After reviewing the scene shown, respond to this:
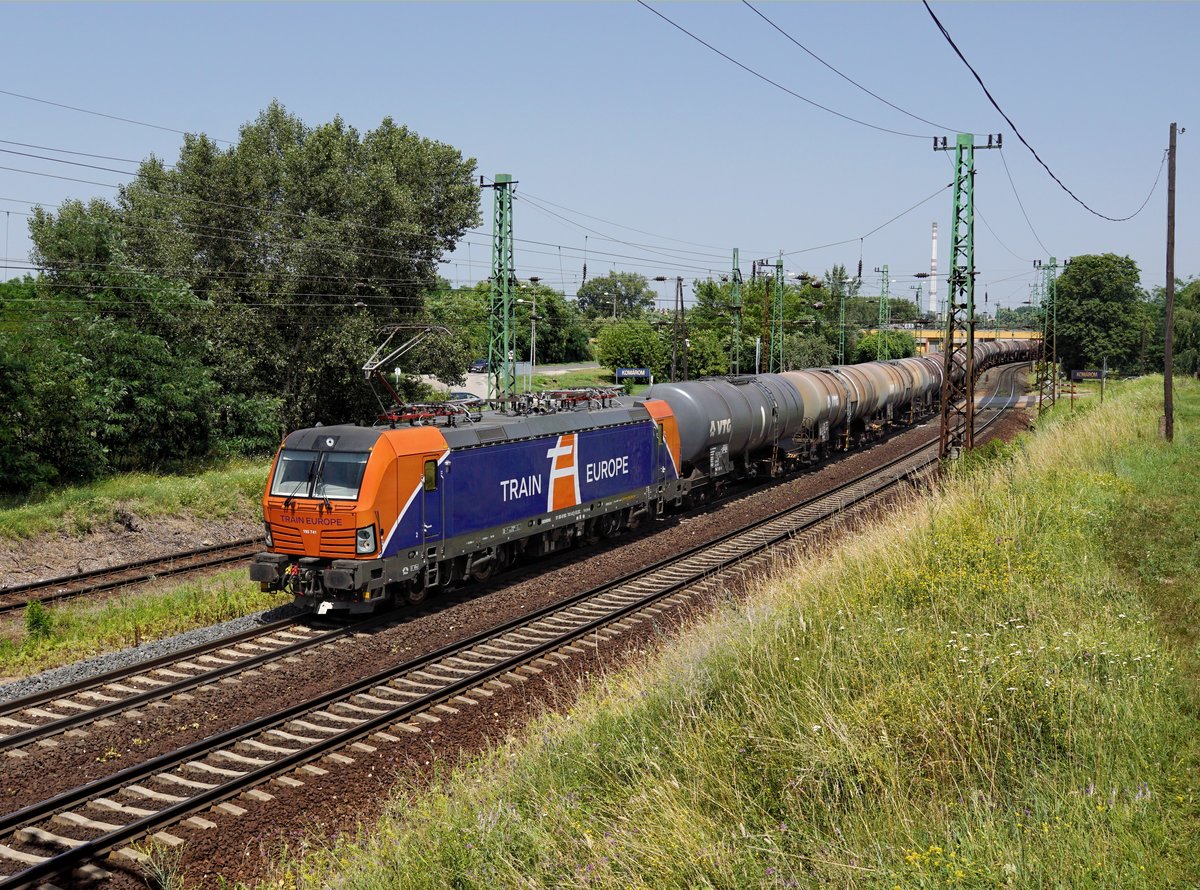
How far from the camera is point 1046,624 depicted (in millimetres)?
9094

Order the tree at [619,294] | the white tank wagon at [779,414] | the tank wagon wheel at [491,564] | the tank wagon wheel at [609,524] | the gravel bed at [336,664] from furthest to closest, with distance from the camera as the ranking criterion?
the tree at [619,294] < the white tank wagon at [779,414] < the tank wagon wheel at [609,524] < the tank wagon wheel at [491,564] < the gravel bed at [336,664]

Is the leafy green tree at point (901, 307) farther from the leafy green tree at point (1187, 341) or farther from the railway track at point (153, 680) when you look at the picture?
the railway track at point (153, 680)

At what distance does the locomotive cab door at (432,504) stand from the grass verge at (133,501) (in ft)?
39.5

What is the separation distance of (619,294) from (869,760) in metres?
170

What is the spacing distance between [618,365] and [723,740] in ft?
218

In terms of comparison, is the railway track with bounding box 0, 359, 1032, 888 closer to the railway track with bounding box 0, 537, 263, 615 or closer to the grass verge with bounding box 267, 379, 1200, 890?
the grass verge with bounding box 267, 379, 1200, 890

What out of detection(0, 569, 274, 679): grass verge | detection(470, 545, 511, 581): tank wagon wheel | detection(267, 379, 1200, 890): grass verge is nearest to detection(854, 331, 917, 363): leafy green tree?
detection(470, 545, 511, 581): tank wagon wheel

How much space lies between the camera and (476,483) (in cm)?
1667

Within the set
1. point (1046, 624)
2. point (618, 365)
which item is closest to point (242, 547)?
point (1046, 624)

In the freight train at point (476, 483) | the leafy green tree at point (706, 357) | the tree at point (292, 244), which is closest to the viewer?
the freight train at point (476, 483)

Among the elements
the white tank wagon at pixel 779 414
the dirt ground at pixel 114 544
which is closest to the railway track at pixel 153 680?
the dirt ground at pixel 114 544

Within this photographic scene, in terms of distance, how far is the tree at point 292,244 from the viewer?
125 feet

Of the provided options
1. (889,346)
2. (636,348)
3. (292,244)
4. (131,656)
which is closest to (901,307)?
(889,346)

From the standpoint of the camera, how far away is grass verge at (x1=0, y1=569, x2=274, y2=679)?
567 inches
